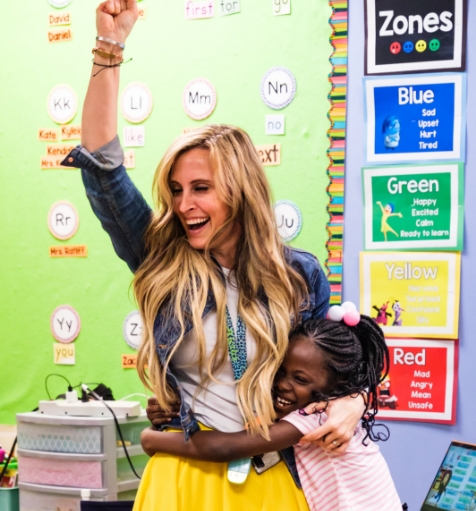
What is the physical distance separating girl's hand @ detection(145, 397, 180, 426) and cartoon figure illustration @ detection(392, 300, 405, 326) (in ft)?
4.02

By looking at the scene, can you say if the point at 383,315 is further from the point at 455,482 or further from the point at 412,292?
the point at 455,482

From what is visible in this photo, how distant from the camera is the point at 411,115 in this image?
2555 millimetres

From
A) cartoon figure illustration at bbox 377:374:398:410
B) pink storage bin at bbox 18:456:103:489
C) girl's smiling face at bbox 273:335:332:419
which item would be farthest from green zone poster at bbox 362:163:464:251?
pink storage bin at bbox 18:456:103:489

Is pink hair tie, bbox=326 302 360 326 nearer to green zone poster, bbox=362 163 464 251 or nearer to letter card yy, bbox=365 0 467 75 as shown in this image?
green zone poster, bbox=362 163 464 251

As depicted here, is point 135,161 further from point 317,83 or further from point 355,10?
point 355,10

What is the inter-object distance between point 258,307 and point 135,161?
1530 mm

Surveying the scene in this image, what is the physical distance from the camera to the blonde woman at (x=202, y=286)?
1.48 meters

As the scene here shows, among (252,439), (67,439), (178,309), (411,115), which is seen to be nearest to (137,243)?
(178,309)

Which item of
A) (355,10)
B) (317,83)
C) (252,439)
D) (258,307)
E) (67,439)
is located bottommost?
(67,439)

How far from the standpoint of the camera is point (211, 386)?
60.6 inches

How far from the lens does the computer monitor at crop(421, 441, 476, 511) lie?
7.49 feet

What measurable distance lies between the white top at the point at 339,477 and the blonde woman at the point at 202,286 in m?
0.03

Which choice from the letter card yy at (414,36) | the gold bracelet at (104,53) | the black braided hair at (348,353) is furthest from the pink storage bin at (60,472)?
the letter card yy at (414,36)

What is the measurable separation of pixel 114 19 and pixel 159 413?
842 millimetres
